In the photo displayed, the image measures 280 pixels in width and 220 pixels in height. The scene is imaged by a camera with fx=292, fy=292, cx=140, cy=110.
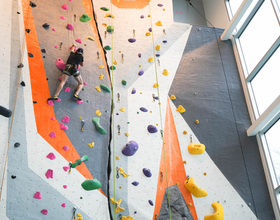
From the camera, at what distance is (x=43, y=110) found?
4125 millimetres

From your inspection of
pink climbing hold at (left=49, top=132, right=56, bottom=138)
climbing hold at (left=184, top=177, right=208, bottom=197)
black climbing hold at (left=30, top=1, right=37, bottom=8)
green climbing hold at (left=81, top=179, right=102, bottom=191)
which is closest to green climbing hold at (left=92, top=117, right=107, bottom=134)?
pink climbing hold at (left=49, top=132, right=56, bottom=138)

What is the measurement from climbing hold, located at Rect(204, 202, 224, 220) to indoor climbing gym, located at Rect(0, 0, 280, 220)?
1 centimetres

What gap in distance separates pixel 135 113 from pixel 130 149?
648 millimetres

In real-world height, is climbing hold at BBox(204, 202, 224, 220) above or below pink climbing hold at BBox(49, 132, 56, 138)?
below

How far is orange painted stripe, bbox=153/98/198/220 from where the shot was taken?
4.18m

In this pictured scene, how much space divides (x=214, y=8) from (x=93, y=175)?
463 cm

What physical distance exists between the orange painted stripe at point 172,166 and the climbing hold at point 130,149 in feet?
1.47

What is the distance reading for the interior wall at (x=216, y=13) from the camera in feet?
20.0

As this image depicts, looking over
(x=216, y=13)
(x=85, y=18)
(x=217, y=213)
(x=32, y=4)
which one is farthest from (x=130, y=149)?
(x=216, y=13)

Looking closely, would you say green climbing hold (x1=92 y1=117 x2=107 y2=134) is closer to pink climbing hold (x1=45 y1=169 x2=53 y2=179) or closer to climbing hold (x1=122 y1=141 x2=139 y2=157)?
climbing hold (x1=122 y1=141 x2=139 y2=157)

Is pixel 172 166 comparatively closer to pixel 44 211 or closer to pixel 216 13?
pixel 44 211

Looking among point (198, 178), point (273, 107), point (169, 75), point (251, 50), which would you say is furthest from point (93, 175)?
point (251, 50)

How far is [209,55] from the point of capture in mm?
5590

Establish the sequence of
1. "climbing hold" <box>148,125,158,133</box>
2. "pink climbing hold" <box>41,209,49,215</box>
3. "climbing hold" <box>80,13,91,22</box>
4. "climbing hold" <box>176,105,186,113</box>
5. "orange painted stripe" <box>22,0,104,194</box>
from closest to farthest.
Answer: "pink climbing hold" <box>41,209,49,215</box> < "orange painted stripe" <box>22,0,104,194</box> < "climbing hold" <box>148,125,158,133</box> < "climbing hold" <box>176,105,186,113</box> < "climbing hold" <box>80,13,91,22</box>
